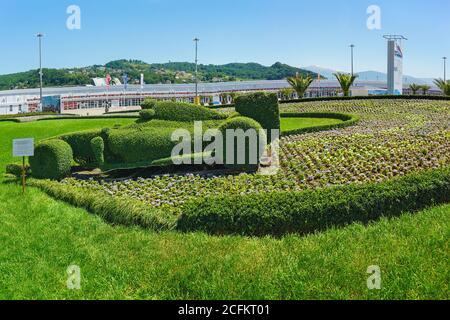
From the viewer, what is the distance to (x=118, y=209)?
26.0 feet

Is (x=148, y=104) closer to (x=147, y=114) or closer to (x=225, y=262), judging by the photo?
(x=147, y=114)

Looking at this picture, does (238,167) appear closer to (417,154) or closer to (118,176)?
(118,176)

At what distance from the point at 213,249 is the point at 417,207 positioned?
3375mm

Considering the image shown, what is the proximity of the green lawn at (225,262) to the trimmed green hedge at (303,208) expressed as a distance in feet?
0.85

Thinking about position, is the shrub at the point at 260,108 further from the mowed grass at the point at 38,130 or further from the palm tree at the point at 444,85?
the palm tree at the point at 444,85

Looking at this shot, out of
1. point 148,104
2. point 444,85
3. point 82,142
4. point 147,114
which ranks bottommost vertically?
point 82,142

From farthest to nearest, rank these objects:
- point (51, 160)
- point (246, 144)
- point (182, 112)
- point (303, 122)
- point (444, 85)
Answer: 1. point (444, 85)
2. point (303, 122)
3. point (182, 112)
4. point (51, 160)
5. point (246, 144)

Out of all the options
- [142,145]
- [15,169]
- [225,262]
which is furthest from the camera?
[15,169]

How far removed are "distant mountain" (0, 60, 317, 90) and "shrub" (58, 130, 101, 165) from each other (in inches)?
2398

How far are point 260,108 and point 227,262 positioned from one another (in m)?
6.40

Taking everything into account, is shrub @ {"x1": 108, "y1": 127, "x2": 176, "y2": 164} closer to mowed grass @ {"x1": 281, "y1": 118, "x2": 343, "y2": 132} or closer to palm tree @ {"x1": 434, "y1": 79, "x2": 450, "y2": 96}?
mowed grass @ {"x1": 281, "y1": 118, "x2": 343, "y2": 132}

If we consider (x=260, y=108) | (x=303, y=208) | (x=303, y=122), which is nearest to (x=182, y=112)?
(x=260, y=108)

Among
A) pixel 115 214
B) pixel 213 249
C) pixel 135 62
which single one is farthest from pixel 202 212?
pixel 135 62

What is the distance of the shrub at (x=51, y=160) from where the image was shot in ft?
34.9
